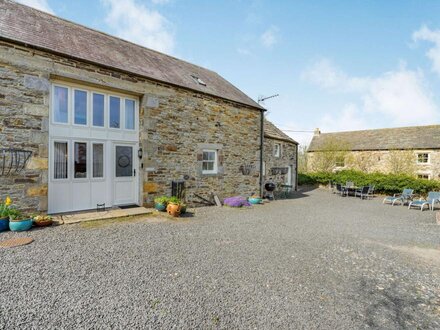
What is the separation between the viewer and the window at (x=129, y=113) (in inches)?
331

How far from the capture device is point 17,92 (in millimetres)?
6148

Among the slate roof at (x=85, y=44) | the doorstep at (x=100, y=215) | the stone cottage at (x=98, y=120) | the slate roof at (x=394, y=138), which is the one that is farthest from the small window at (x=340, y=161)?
the doorstep at (x=100, y=215)

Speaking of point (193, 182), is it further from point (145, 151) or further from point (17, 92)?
point (17, 92)

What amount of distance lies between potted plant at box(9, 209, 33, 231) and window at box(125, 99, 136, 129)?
4.04 m

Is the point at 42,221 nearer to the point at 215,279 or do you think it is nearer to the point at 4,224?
the point at 4,224

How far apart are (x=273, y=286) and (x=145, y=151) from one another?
20.9 feet

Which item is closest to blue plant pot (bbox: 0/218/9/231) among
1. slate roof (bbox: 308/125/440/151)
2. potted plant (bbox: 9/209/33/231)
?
potted plant (bbox: 9/209/33/231)


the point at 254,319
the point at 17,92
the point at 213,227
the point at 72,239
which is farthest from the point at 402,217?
the point at 17,92

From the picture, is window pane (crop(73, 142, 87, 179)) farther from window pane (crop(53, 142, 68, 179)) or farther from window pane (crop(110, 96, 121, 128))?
window pane (crop(110, 96, 121, 128))

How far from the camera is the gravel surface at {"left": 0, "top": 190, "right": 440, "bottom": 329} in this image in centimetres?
285

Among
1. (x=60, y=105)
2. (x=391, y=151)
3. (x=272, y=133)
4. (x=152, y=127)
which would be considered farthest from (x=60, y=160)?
(x=391, y=151)

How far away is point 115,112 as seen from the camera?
814cm

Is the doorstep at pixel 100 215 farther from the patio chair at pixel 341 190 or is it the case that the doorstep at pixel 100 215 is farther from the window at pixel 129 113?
the patio chair at pixel 341 190

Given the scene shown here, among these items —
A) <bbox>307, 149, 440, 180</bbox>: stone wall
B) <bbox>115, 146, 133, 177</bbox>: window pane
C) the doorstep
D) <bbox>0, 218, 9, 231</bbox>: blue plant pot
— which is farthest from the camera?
<bbox>307, 149, 440, 180</bbox>: stone wall
